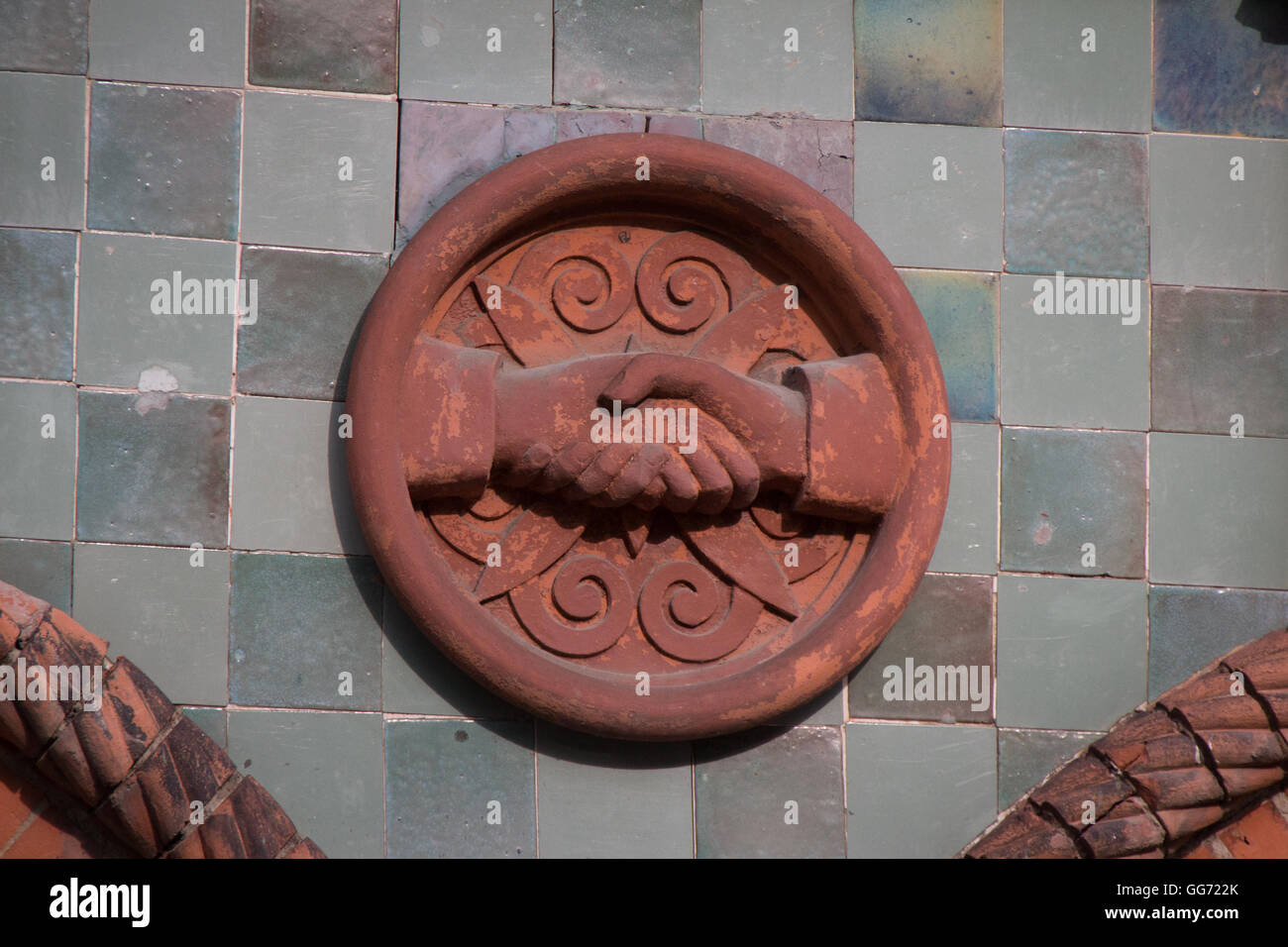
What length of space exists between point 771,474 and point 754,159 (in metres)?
0.76

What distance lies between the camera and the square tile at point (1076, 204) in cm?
356

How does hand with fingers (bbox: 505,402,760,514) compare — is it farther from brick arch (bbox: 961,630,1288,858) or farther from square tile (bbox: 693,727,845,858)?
brick arch (bbox: 961,630,1288,858)

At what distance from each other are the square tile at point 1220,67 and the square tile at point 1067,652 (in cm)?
124

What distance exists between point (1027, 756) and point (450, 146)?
2049 mm

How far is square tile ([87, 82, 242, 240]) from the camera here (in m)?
3.35

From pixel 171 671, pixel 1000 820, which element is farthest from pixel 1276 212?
pixel 171 671

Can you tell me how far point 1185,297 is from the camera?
3596mm

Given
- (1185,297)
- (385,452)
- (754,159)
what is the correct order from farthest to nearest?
(1185,297) < (754,159) < (385,452)

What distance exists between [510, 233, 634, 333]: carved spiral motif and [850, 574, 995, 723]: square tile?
1.02 meters

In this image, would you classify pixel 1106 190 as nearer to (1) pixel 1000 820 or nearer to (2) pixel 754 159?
(2) pixel 754 159

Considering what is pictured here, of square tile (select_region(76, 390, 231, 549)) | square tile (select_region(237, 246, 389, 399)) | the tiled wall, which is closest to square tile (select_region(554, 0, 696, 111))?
the tiled wall

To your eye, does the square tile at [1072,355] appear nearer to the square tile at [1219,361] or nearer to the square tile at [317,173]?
the square tile at [1219,361]

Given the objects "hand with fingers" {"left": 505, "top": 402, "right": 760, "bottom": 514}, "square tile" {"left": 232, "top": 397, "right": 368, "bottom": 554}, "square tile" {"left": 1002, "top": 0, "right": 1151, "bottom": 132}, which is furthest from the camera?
"square tile" {"left": 1002, "top": 0, "right": 1151, "bottom": 132}

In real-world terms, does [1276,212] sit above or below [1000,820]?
above
